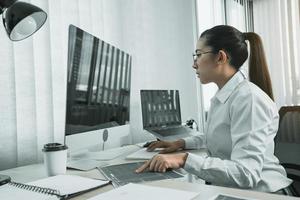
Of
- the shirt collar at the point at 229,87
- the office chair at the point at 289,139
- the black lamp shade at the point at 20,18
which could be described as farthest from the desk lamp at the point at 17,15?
the office chair at the point at 289,139

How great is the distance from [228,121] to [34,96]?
0.90 m

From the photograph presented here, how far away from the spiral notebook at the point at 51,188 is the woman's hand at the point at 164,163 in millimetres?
171

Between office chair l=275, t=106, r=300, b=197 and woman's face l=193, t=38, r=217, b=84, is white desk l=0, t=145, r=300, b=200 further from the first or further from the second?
office chair l=275, t=106, r=300, b=197

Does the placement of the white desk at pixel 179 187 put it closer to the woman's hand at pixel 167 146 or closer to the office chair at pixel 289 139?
the woman's hand at pixel 167 146

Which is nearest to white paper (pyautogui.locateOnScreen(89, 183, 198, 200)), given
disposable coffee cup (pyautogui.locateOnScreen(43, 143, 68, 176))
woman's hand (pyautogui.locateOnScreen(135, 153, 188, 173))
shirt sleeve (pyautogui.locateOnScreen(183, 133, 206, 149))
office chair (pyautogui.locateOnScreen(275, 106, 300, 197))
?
woman's hand (pyautogui.locateOnScreen(135, 153, 188, 173))

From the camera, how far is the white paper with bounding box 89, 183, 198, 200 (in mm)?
707

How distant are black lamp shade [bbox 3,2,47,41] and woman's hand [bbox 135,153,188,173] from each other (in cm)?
60

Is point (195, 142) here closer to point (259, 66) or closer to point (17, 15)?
point (259, 66)

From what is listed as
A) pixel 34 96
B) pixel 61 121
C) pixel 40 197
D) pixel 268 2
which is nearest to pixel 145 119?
pixel 61 121

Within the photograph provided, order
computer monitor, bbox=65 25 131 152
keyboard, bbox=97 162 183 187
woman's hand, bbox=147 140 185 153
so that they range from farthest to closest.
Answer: woman's hand, bbox=147 140 185 153, computer monitor, bbox=65 25 131 152, keyboard, bbox=97 162 183 187

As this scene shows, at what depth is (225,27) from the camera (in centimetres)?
120

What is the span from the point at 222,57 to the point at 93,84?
53 centimetres

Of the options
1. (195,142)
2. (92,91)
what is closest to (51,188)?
(92,91)

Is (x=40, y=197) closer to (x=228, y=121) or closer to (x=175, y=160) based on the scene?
(x=175, y=160)
